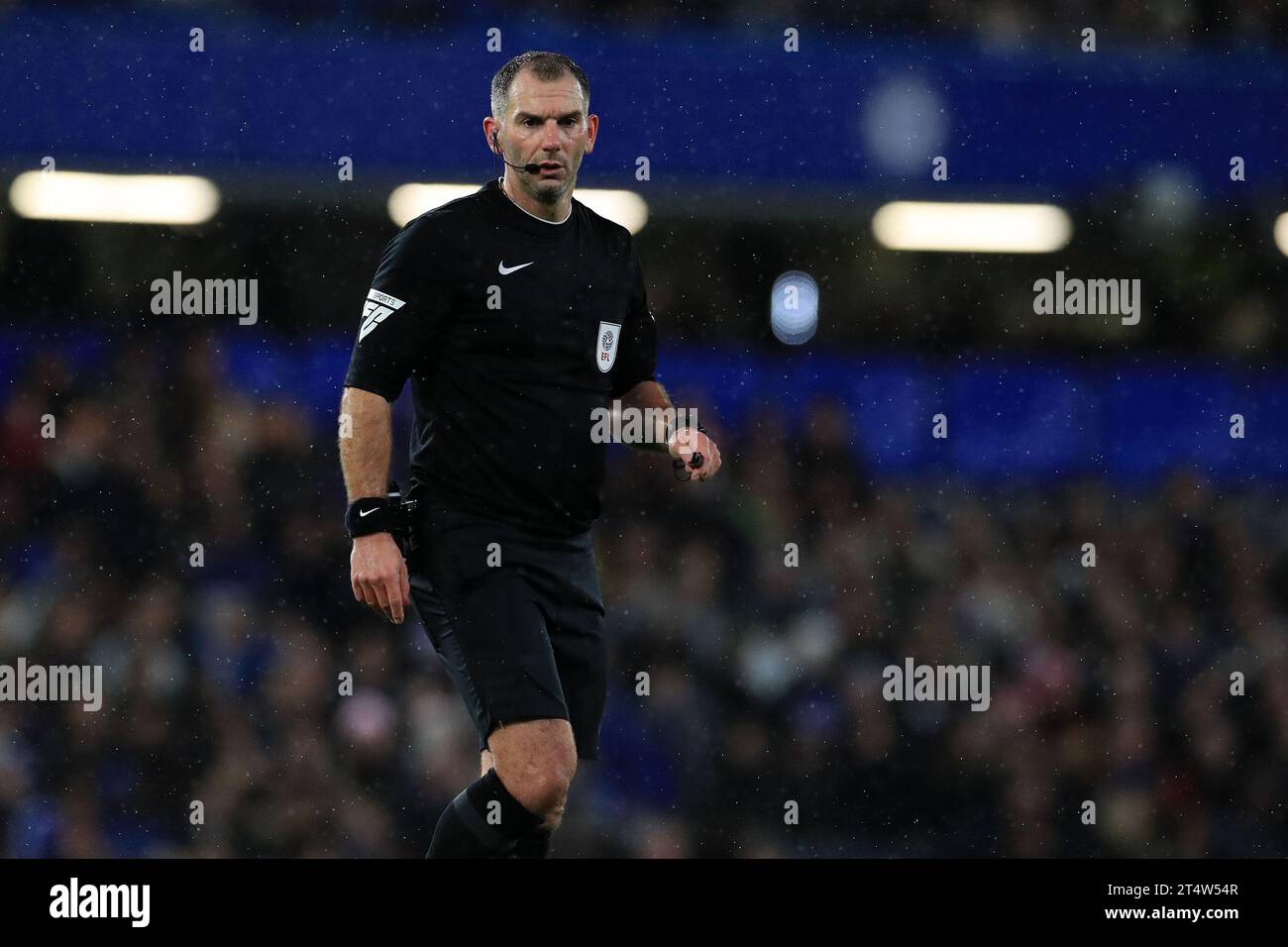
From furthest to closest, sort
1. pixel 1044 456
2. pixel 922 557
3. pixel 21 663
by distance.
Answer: pixel 1044 456
pixel 922 557
pixel 21 663

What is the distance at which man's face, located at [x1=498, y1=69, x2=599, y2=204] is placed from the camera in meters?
3.74

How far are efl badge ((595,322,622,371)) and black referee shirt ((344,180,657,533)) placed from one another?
29 mm

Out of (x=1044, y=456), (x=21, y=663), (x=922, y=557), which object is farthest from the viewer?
(x=1044, y=456)

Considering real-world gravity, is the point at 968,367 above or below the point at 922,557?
above

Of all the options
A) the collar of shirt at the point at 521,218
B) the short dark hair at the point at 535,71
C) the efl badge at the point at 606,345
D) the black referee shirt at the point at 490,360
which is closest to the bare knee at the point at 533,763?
the black referee shirt at the point at 490,360

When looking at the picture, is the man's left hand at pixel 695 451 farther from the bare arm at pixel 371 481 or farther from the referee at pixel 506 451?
the bare arm at pixel 371 481

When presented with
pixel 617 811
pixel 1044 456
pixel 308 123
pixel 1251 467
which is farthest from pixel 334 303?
pixel 1251 467

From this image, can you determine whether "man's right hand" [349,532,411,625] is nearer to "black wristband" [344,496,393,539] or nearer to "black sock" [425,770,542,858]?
"black wristband" [344,496,393,539]

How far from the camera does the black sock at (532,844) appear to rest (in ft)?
11.7

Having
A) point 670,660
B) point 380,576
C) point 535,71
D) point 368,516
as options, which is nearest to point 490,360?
point 368,516

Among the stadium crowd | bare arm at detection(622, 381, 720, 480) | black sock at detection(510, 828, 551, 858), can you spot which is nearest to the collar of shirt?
bare arm at detection(622, 381, 720, 480)

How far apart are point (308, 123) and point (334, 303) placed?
93 centimetres

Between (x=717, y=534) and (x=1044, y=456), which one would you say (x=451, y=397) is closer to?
(x=717, y=534)

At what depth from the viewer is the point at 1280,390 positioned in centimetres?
865
